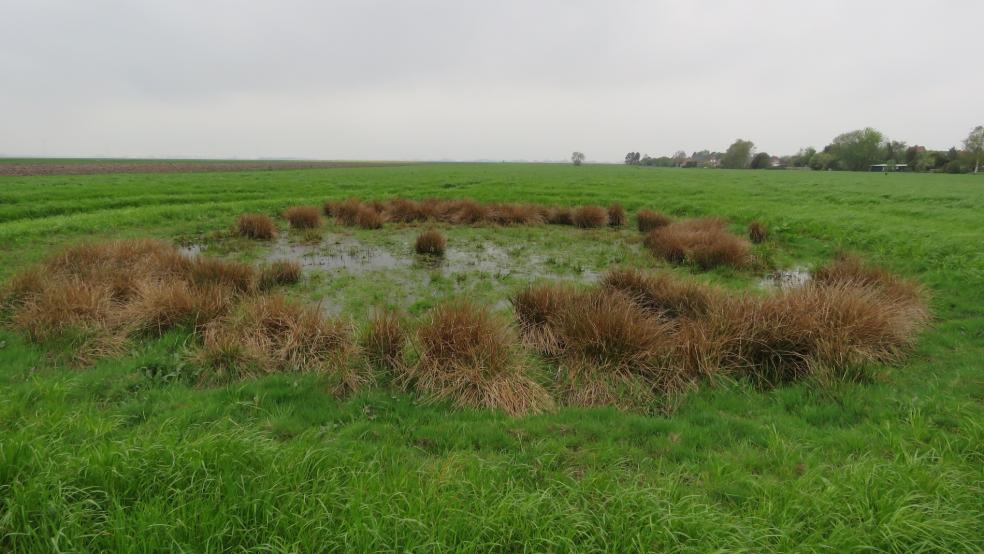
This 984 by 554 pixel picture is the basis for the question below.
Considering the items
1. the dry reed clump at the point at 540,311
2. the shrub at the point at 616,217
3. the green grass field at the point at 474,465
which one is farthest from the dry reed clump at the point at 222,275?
the shrub at the point at 616,217

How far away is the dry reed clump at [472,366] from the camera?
479 centimetres

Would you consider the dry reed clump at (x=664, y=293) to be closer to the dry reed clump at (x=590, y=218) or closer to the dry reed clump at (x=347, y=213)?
the dry reed clump at (x=590, y=218)

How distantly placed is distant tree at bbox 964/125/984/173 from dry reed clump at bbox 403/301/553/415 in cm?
10891

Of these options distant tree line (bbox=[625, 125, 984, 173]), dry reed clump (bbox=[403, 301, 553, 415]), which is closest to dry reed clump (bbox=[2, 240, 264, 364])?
dry reed clump (bbox=[403, 301, 553, 415])

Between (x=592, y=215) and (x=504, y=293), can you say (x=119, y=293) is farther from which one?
(x=592, y=215)

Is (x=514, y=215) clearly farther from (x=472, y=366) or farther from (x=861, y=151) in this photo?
(x=861, y=151)

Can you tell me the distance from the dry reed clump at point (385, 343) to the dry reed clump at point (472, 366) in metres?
0.25

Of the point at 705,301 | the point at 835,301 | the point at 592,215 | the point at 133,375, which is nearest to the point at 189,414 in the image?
the point at 133,375

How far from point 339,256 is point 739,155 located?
126488 millimetres

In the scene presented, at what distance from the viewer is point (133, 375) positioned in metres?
5.00

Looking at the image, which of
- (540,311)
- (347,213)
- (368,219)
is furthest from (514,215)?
(540,311)

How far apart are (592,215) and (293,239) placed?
11318 millimetres

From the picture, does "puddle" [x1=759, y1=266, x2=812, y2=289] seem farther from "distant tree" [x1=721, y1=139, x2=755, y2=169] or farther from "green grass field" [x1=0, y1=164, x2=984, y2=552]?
"distant tree" [x1=721, y1=139, x2=755, y2=169]

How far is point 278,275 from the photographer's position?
9.24 metres
